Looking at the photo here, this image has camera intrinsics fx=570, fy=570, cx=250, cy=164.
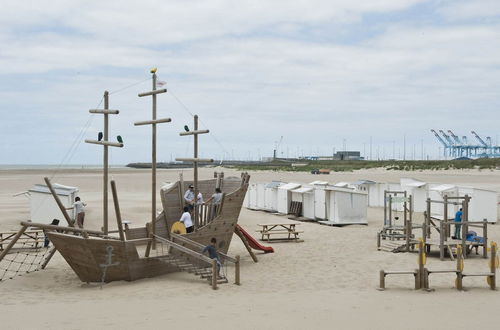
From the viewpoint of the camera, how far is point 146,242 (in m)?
16.7

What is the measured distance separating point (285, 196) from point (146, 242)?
1573cm

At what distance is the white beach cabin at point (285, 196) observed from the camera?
1232 inches

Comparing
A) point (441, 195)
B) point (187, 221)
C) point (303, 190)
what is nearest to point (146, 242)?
point (187, 221)

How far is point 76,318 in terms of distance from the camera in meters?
10.8

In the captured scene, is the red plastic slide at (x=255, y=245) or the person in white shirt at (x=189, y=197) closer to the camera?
the person in white shirt at (x=189, y=197)

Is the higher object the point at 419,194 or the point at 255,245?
the point at 419,194

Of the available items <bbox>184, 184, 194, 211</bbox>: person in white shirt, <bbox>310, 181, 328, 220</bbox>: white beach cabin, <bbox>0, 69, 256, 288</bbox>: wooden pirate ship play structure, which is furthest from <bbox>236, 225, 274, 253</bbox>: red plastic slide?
<bbox>310, 181, 328, 220</bbox>: white beach cabin

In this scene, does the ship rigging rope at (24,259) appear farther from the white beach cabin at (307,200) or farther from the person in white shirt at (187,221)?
Result: the white beach cabin at (307,200)

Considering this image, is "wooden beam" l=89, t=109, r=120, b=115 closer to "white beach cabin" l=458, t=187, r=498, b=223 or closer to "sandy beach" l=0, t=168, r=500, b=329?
"sandy beach" l=0, t=168, r=500, b=329

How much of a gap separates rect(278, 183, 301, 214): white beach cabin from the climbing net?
46.5ft

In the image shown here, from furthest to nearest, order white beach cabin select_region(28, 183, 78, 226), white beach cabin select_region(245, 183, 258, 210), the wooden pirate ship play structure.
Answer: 1. white beach cabin select_region(245, 183, 258, 210)
2. white beach cabin select_region(28, 183, 78, 226)
3. the wooden pirate ship play structure

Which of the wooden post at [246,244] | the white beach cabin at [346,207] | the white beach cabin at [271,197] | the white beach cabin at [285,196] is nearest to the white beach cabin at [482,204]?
the white beach cabin at [346,207]

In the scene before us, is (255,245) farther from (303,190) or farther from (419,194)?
(419,194)

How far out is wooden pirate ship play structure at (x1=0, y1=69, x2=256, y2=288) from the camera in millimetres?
13992
